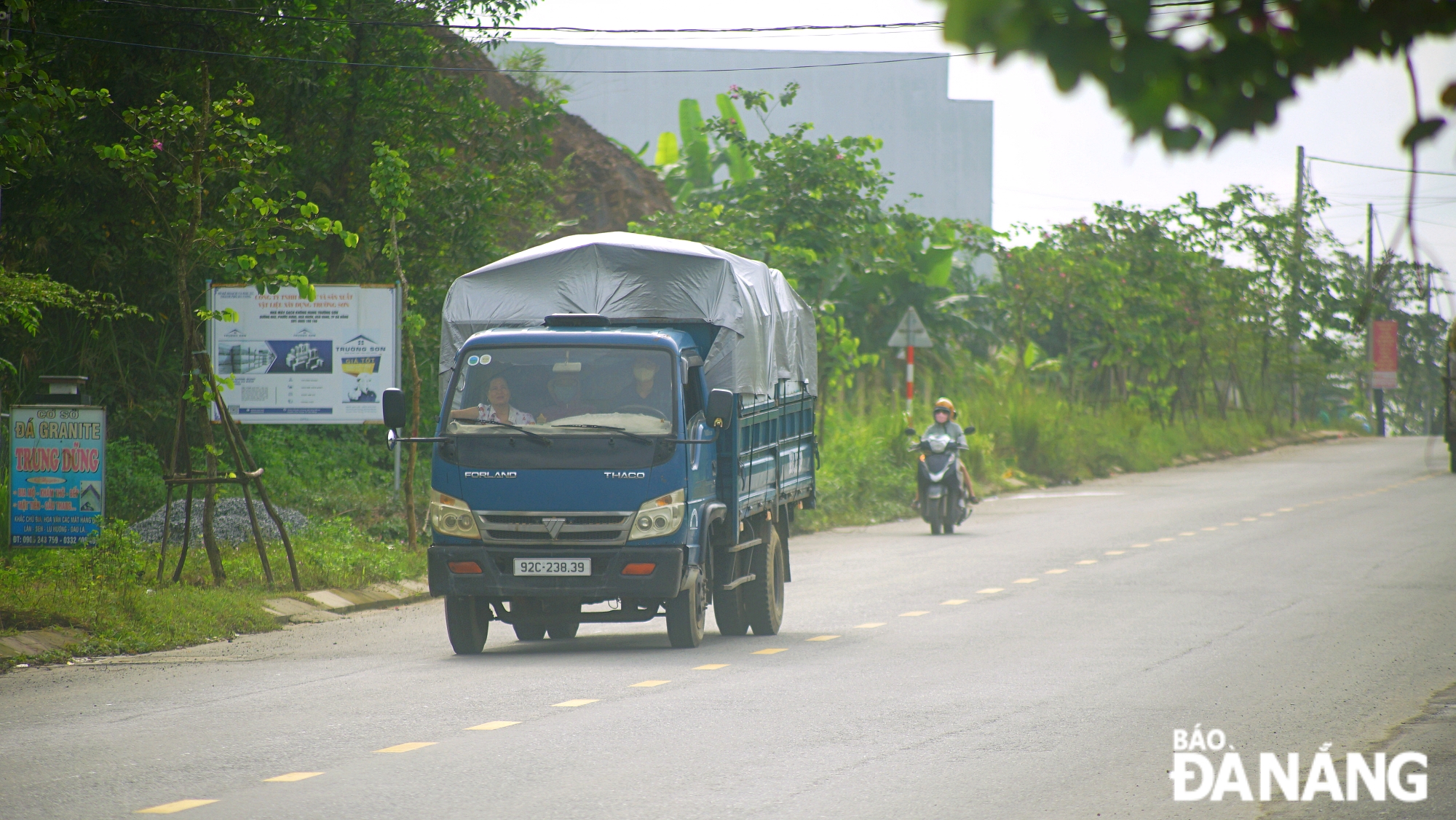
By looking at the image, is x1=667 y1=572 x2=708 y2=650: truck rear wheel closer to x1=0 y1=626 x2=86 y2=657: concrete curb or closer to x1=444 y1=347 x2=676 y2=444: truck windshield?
x1=444 y1=347 x2=676 y2=444: truck windshield

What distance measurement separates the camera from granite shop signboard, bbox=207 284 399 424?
640 inches

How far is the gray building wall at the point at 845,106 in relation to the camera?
2168 inches

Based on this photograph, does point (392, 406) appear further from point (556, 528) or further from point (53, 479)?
point (53, 479)

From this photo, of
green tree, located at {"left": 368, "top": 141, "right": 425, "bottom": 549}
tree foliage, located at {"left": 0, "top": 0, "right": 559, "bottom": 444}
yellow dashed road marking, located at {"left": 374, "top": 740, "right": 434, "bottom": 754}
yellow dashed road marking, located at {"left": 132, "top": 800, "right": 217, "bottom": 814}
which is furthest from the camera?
Answer: tree foliage, located at {"left": 0, "top": 0, "right": 559, "bottom": 444}

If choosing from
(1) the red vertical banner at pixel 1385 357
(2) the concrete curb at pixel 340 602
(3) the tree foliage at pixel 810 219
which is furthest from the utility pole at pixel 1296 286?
(2) the concrete curb at pixel 340 602

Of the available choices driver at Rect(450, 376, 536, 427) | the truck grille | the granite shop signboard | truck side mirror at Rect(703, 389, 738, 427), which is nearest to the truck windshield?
driver at Rect(450, 376, 536, 427)

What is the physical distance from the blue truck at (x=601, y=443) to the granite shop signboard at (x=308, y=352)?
4655mm

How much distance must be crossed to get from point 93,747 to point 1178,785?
505 cm

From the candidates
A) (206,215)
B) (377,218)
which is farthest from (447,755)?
(377,218)


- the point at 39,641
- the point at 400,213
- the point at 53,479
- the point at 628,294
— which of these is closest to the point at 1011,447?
the point at 400,213

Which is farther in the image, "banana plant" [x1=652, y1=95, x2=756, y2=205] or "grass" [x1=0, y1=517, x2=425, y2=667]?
"banana plant" [x1=652, y1=95, x2=756, y2=205]

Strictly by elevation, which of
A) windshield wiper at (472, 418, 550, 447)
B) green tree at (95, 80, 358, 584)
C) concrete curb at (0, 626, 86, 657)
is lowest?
concrete curb at (0, 626, 86, 657)

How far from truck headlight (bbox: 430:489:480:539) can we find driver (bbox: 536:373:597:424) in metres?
0.80

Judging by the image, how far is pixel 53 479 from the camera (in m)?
12.6
